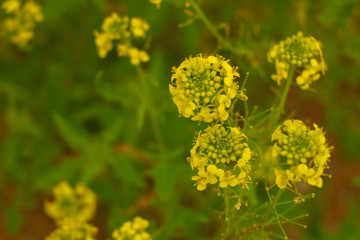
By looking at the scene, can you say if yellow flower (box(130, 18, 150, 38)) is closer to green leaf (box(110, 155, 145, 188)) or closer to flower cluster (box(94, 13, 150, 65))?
flower cluster (box(94, 13, 150, 65))

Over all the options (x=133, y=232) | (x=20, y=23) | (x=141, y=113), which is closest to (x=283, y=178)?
(x=133, y=232)

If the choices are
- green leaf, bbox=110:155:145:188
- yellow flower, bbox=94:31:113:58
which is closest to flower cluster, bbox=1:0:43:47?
yellow flower, bbox=94:31:113:58

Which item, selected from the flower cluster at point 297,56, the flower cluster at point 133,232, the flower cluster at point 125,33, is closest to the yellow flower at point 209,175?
the flower cluster at point 133,232

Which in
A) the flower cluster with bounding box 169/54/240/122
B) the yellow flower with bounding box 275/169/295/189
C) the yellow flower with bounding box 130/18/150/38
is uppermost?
the yellow flower with bounding box 130/18/150/38

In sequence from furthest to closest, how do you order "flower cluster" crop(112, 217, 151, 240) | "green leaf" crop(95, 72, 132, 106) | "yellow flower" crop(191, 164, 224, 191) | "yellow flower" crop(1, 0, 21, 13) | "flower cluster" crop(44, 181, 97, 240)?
"flower cluster" crop(44, 181, 97, 240) < "yellow flower" crop(1, 0, 21, 13) < "green leaf" crop(95, 72, 132, 106) < "flower cluster" crop(112, 217, 151, 240) < "yellow flower" crop(191, 164, 224, 191)

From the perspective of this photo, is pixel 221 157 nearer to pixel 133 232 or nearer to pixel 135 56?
pixel 133 232

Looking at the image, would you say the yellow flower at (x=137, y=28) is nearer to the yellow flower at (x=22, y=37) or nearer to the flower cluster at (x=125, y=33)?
the flower cluster at (x=125, y=33)

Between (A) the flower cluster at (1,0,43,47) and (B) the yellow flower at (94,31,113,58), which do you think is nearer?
(B) the yellow flower at (94,31,113,58)
